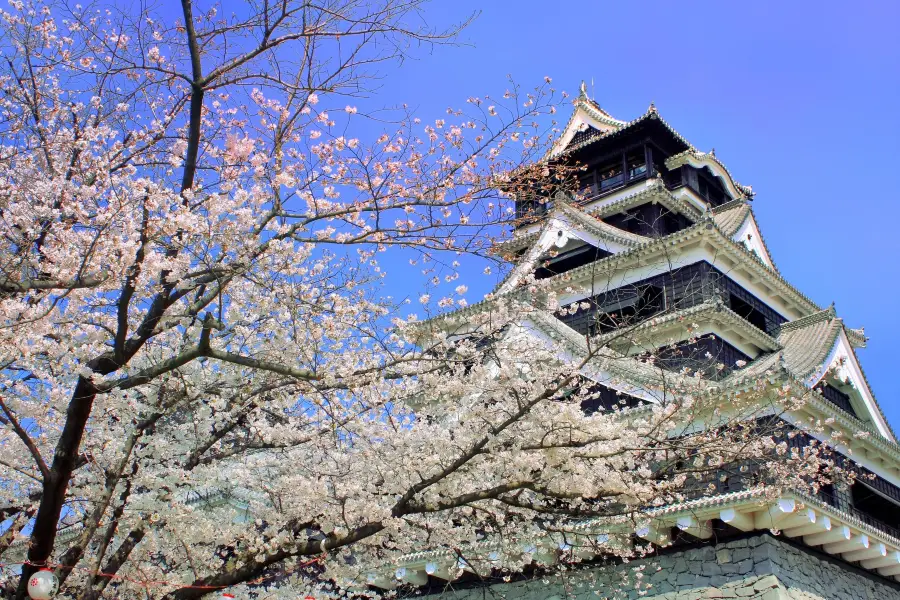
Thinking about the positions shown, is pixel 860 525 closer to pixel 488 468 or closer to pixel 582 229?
pixel 488 468

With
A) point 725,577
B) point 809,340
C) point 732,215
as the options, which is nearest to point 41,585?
point 725,577

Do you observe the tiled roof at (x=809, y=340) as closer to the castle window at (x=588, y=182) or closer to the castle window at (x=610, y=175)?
the castle window at (x=610, y=175)

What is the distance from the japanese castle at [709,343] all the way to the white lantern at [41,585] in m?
4.84

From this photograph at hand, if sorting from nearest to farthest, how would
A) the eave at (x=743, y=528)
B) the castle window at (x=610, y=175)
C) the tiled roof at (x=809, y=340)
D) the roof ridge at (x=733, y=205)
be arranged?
the eave at (x=743, y=528)
the tiled roof at (x=809, y=340)
the roof ridge at (x=733, y=205)
the castle window at (x=610, y=175)

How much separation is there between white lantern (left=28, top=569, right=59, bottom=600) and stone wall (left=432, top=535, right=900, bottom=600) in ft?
19.0

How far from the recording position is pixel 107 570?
7125 millimetres

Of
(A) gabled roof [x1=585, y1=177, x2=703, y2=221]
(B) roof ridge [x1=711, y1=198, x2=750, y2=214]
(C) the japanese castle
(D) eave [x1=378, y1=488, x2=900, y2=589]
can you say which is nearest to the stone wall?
(C) the japanese castle

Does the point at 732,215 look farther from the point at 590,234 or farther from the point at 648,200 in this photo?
the point at 590,234

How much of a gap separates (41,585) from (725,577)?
8837mm

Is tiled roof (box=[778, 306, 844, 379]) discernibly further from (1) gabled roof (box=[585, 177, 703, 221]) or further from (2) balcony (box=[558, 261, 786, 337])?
(1) gabled roof (box=[585, 177, 703, 221])

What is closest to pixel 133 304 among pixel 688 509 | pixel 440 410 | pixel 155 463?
pixel 155 463

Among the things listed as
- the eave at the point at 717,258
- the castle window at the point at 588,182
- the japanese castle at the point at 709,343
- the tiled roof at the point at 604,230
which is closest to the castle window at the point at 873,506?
the japanese castle at the point at 709,343

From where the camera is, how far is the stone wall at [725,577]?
10.3 m

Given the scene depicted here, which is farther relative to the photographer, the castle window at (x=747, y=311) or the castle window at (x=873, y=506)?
the castle window at (x=747, y=311)
